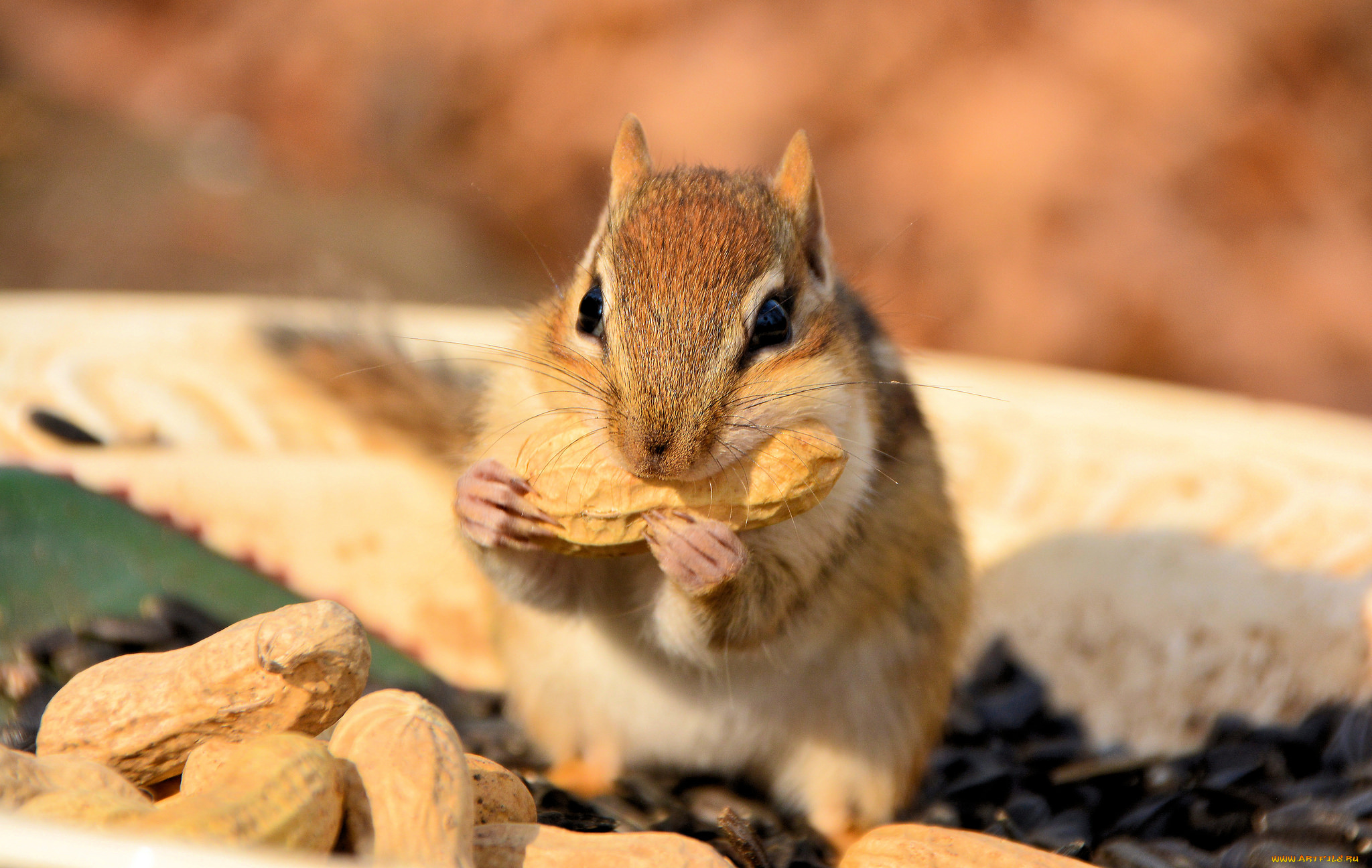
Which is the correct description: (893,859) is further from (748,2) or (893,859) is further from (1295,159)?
(748,2)

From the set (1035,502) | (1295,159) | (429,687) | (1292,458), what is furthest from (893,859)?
(1295,159)

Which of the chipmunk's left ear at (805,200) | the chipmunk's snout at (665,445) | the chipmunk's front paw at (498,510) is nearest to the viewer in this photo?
the chipmunk's snout at (665,445)

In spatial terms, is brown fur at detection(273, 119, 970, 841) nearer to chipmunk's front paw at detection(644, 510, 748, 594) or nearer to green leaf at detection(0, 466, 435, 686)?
chipmunk's front paw at detection(644, 510, 748, 594)

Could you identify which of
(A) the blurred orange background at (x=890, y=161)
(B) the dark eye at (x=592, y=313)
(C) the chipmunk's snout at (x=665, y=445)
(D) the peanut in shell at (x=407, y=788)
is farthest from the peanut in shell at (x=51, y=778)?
(A) the blurred orange background at (x=890, y=161)

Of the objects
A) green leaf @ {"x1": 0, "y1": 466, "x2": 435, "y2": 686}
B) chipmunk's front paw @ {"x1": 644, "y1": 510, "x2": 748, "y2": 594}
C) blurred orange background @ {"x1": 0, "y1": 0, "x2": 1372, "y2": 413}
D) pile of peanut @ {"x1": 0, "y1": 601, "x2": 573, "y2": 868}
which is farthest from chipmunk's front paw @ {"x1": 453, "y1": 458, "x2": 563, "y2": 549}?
blurred orange background @ {"x1": 0, "y1": 0, "x2": 1372, "y2": 413}

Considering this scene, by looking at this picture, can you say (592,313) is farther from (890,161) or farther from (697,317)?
(890,161)

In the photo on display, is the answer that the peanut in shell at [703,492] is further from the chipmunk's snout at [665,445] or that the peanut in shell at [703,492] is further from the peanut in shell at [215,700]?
the peanut in shell at [215,700]
